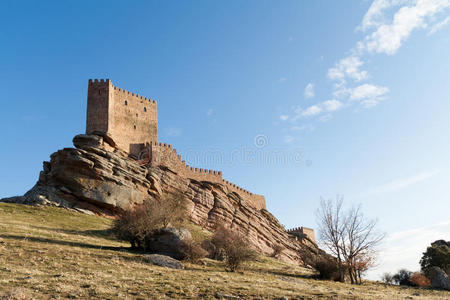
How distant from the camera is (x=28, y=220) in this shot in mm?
27797

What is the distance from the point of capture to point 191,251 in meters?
21.5

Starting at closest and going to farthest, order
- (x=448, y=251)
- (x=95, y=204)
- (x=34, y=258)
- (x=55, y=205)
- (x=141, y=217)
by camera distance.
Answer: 1. (x=34, y=258)
2. (x=141, y=217)
3. (x=55, y=205)
4. (x=95, y=204)
5. (x=448, y=251)

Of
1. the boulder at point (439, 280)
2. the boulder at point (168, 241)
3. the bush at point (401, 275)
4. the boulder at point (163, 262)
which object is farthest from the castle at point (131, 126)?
the boulder at point (439, 280)

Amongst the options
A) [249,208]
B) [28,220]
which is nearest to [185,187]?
[249,208]

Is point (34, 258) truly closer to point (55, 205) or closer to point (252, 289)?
point (252, 289)

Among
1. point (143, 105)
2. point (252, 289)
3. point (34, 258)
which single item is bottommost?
point (252, 289)

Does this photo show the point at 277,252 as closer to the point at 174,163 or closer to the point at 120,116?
the point at 174,163

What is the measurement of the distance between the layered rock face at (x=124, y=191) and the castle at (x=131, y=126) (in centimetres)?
182

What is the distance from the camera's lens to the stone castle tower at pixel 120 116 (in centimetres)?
5291

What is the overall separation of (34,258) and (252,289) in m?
9.70

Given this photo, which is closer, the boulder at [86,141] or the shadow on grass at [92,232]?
the shadow on grass at [92,232]

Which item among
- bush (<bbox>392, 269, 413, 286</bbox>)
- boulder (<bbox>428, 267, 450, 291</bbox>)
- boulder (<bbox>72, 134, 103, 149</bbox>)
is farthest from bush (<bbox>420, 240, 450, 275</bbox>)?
boulder (<bbox>72, 134, 103, 149</bbox>)

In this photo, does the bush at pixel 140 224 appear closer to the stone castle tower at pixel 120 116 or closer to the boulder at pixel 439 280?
the boulder at pixel 439 280

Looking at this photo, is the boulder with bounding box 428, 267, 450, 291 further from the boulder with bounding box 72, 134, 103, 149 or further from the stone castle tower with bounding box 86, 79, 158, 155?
the stone castle tower with bounding box 86, 79, 158, 155
